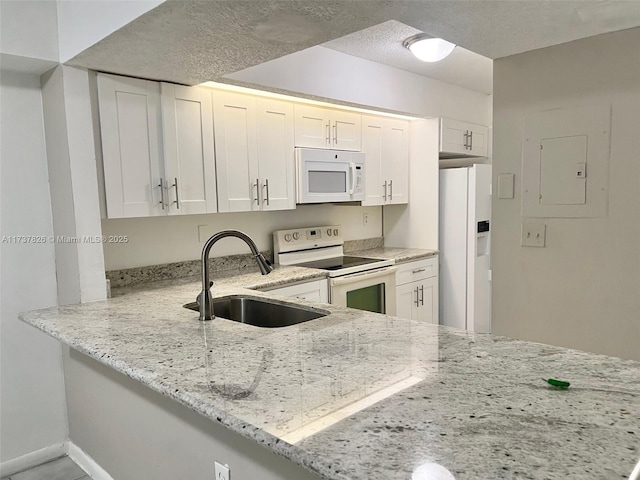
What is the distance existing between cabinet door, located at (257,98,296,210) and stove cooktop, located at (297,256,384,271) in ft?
1.80

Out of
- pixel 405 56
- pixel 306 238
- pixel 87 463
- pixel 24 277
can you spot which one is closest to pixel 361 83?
pixel 405 56

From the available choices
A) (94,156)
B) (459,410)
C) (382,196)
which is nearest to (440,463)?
(459,410)

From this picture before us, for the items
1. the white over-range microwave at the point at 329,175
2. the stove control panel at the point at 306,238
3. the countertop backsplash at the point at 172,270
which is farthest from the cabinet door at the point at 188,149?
the stove control panel at the point at 306,238

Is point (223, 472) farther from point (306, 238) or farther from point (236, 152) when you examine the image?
point (306, 238)

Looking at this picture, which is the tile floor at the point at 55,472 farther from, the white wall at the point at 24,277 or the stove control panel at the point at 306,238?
the stove control panel at the point at 306,238

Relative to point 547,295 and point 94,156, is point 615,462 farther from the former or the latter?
point 94,156

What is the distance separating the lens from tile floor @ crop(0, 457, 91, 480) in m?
2.25

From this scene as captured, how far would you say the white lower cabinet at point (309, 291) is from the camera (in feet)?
9.46

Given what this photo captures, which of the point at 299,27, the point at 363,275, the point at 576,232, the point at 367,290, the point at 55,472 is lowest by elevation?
the point at 55,472

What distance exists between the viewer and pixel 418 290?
13.2 feet

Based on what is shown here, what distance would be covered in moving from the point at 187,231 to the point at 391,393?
227 centimetres

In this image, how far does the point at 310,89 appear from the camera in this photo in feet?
9.68

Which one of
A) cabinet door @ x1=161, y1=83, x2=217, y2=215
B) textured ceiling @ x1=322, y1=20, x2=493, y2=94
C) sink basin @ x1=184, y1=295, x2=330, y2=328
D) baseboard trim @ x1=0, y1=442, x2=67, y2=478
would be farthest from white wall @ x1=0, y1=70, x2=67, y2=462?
textured ceiling @ x1=322, y1=20, x2=493, y2=94

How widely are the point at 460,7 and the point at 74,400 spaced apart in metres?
2.55
